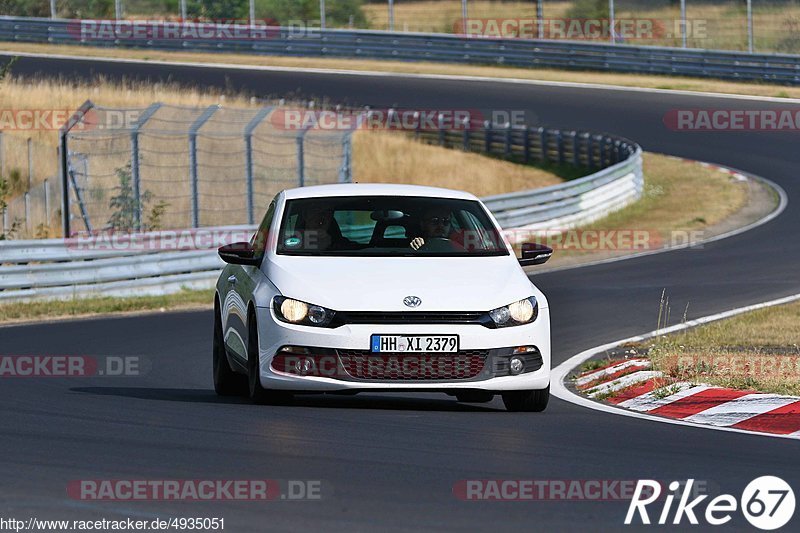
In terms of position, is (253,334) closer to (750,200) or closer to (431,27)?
(750,200)

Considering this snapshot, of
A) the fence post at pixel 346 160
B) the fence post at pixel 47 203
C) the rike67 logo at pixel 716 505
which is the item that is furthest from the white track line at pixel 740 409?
the fence post at pixel 47 203

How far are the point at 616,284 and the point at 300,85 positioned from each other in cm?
2727

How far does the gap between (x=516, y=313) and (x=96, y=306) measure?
1096 cm

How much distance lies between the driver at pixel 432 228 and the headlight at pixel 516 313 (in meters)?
1.00

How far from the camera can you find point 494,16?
197 feet

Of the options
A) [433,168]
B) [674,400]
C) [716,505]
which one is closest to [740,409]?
[674,400]

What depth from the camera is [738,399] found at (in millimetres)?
10422

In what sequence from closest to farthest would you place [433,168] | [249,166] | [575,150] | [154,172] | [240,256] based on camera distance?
[240,256] → [249,166] → [154,172] → [433,168] → [575,150]

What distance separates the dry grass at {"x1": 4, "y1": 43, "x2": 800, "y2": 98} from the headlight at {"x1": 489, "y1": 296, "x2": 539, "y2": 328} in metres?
33.2

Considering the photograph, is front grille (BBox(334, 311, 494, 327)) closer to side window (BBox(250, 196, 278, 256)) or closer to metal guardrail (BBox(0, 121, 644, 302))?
side window (BBox(250, 196, 278, 256))

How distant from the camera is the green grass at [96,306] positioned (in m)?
19.1

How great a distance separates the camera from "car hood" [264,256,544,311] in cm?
962

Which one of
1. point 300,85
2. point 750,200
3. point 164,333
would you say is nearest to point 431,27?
point 300,85

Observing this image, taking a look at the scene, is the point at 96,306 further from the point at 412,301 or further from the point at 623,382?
the point at 412,301
